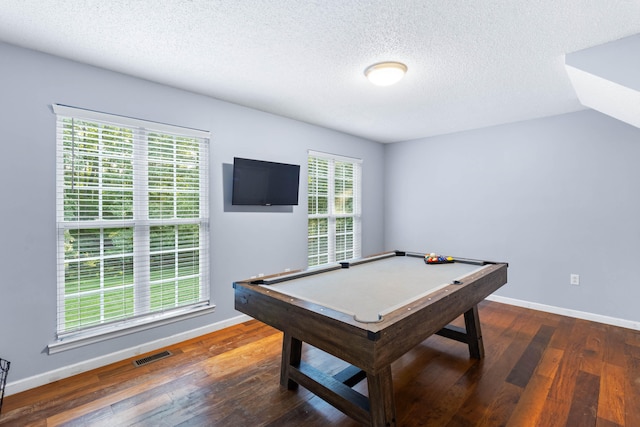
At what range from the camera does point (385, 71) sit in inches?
93.2

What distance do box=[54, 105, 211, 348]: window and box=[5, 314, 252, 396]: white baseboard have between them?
0.23 m

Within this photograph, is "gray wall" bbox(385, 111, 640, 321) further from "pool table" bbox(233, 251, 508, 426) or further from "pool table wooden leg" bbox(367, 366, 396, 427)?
"pool table wooden leg" bbox(367, 366, 396, 427)

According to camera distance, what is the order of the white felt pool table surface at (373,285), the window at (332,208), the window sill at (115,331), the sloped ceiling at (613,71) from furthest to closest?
the window at (332,208) < the window sill at (115,331) < the sloped ceiling at (613,71) < the white felt pool table surface at (373,285)

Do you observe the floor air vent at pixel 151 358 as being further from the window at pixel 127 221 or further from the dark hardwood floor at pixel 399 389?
the window at pixel 127 221

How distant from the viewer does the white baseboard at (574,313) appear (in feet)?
10.7

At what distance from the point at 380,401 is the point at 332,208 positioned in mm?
3164

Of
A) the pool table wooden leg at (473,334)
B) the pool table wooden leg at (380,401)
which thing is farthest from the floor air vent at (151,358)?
the pool table wooden leg at (473,334)

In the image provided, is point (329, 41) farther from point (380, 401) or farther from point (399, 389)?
point (399, 389)

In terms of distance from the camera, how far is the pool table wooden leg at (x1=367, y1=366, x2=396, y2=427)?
1.56 meters

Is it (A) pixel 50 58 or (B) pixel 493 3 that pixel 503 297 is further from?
(A) pixel 50 58

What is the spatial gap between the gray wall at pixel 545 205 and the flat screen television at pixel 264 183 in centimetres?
234

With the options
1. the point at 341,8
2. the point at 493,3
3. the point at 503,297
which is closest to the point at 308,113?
the point at 341,8

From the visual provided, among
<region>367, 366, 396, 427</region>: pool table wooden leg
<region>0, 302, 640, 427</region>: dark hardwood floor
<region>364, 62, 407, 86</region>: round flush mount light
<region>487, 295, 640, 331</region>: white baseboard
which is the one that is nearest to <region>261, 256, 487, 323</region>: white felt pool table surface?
<region>367, 366, 396, 427</region>: pool table wooden leg

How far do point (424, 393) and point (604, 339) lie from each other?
7.48 ft
